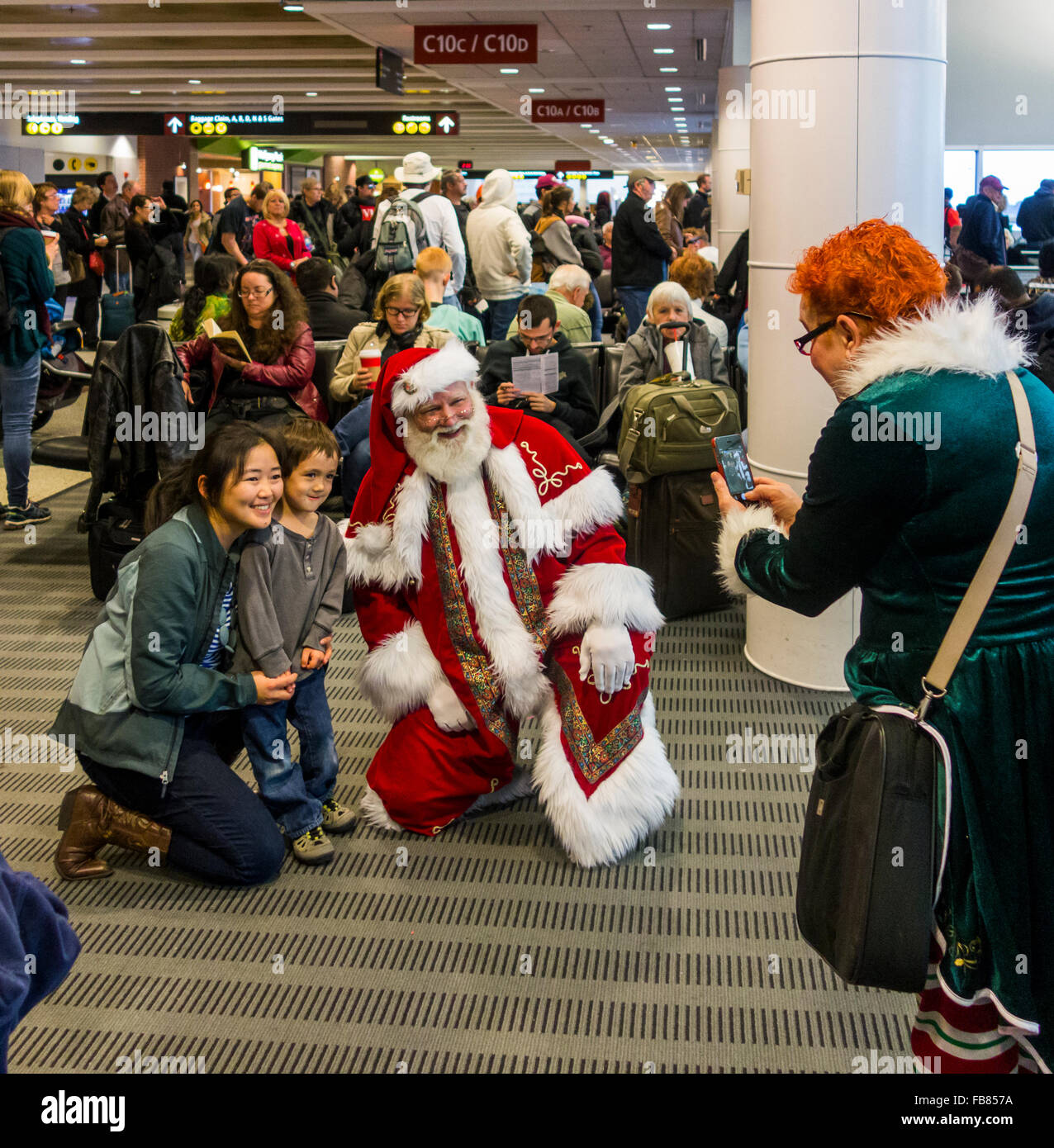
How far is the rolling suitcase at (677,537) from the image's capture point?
16.7 feet

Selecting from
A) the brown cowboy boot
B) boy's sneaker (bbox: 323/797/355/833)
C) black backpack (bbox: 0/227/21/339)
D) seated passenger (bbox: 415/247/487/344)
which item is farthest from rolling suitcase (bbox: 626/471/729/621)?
black backpack (bbox: 0/227/21/339)

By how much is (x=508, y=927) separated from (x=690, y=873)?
1.80 feet

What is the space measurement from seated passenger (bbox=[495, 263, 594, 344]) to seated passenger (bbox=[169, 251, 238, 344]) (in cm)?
136

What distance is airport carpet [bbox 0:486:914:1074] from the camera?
8.34 ft

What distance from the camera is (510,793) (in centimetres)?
370

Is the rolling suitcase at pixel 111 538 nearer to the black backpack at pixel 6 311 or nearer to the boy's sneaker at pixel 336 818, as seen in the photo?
the black backpack at pixel 6 311

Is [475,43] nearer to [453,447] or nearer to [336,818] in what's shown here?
[453,447]

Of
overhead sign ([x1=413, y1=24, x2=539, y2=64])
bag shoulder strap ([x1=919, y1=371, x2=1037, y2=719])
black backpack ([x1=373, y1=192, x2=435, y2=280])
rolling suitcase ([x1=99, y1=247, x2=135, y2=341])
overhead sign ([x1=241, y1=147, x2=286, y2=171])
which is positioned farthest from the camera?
overhead sign ([x1=241, y1=147, x2=286, y2=171])

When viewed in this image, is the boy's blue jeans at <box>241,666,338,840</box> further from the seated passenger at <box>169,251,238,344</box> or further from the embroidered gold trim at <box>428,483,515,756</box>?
the seated passenger at <box>169,251,238,344</box>

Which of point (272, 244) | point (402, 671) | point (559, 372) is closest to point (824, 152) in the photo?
point (559, 372)

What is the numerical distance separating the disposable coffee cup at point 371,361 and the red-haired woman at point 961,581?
3.69 meters

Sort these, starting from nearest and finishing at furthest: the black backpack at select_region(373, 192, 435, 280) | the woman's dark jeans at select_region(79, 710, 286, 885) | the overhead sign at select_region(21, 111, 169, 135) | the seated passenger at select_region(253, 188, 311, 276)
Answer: the woman's dark jeans at select_region(79, 710, 286, 885), the black backpack at select_region(373, 192, 435, 280), the seated passenger at select_region(253, 188, 311, 276), the overhead sign at select_region(21, 111, 169, 135)

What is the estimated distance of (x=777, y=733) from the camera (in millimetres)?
4141

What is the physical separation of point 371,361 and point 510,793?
7.94 ft
